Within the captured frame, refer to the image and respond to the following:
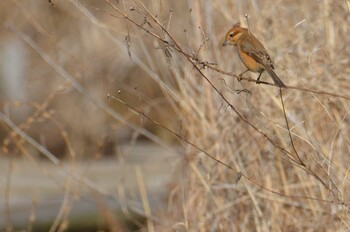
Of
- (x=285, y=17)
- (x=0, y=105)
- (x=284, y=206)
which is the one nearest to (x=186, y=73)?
(x=285, y=17)

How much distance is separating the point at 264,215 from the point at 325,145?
500mm

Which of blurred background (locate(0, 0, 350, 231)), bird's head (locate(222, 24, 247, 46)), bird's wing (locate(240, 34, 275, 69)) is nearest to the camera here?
bird's wing (locate(240, 34, 275, 69))

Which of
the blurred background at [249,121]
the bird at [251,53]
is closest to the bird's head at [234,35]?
the bird at [251,53]

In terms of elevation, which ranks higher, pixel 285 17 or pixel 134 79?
pixel 134 79

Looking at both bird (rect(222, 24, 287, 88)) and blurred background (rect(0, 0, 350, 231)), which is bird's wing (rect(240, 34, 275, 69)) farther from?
blurred background (rect(0, 0, 350, 231))

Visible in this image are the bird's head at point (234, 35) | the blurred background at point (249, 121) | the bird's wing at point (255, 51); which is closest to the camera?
the bird's wing at point (255, 51)

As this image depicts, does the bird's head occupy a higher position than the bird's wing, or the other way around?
the bird's head

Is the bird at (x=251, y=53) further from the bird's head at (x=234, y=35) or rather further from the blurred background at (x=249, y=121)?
the blurred background at (x=249, y=121)

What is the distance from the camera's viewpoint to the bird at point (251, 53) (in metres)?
4.05

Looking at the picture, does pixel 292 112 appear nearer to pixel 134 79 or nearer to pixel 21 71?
pixel 134 79

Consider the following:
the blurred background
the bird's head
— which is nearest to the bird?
the bird's head

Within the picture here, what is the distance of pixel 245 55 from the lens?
4.24m

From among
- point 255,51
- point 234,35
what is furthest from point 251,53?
point 234,35

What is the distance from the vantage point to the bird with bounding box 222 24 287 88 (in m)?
4.05
